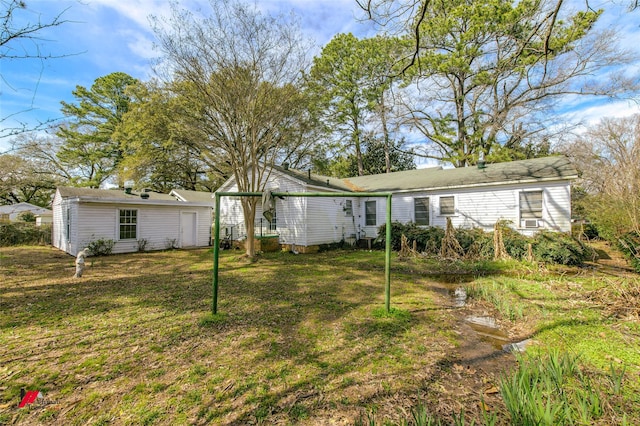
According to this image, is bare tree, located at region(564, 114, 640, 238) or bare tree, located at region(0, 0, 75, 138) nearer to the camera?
bare tree, located at region(0, 0, 75, 138)

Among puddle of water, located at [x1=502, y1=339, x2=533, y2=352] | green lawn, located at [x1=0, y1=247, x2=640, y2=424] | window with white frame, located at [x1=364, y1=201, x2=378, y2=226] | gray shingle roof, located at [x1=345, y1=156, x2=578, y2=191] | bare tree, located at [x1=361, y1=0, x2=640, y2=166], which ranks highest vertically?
bare tree, located at [x1=361, y1=0, x2=640, y2=166]

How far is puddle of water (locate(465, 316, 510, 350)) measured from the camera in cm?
414

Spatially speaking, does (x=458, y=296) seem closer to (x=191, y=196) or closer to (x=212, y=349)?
(x=212, y=349)

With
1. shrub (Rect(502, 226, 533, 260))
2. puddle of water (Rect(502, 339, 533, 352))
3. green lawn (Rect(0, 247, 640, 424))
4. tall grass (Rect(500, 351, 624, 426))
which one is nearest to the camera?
tall grass (Rect(500, 351, 624, 426))

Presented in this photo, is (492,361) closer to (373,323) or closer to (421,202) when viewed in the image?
(373,323)

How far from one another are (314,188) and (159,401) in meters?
11.6

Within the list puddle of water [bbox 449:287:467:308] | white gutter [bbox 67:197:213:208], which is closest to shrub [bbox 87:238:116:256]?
white gutter [bbox 67:197:213:208]

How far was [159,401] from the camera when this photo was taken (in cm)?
276

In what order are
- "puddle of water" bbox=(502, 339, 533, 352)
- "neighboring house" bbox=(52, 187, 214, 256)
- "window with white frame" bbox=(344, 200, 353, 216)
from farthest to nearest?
"window with white frame" bbox=(344, 200, 353, 216), "neighboring house" bbox=(52, 187, 214, 256), "puddle of water" bbox=(502, 339, 533, 352)

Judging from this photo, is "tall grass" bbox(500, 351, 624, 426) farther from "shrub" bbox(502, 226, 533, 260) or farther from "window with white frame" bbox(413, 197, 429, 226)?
"window with white frame" bbox(413, 197, 429, 226)

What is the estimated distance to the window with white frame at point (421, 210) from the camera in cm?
1437

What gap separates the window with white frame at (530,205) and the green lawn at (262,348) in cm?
504

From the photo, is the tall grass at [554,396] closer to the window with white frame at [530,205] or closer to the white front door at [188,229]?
the window with white frame at [530,205]

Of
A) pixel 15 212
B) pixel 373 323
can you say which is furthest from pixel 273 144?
pixel 15 212
